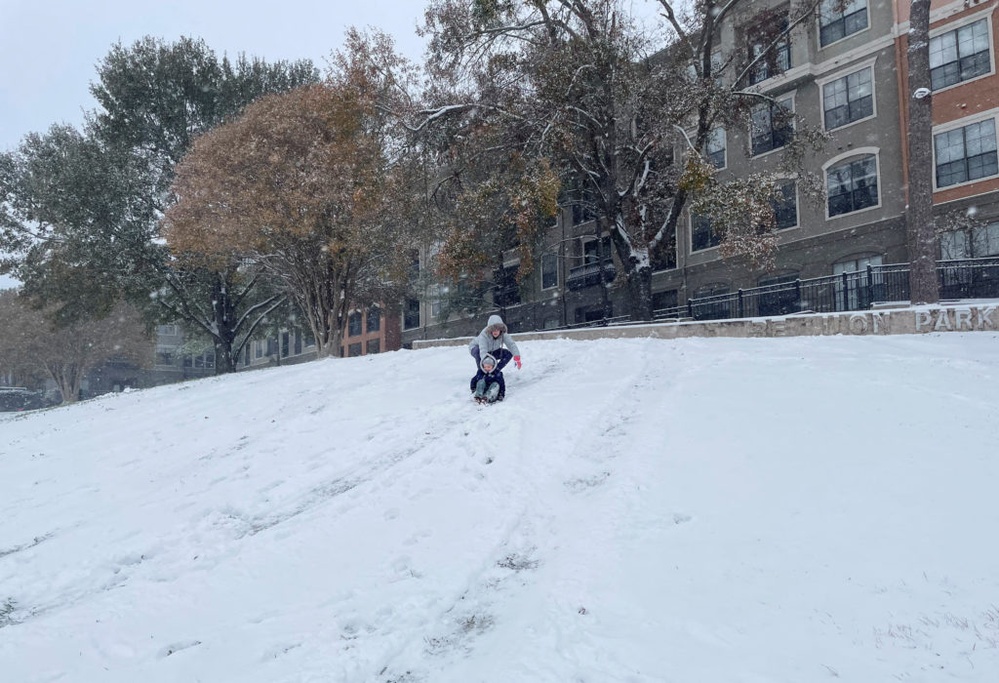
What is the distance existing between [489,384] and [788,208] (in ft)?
64.8

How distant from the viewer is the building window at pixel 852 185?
76.5ft

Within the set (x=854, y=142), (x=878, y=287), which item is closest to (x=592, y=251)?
(x=854, y=142)

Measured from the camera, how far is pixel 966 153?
2136 centimetres

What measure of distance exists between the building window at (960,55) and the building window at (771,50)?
4.97 m

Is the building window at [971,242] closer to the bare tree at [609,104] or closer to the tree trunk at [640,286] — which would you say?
the bare tree at [609,104]

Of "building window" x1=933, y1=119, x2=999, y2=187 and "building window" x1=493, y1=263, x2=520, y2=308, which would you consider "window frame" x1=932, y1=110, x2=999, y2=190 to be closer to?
"building window" x1=933, y1=119, x2=999, y2=187

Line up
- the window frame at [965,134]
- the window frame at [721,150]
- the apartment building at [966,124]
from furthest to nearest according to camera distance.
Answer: the window frame at [721,150], the window frame at [965,134], the apartment building at [966,124]

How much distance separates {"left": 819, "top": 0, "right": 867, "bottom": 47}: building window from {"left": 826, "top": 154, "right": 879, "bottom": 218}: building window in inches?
202

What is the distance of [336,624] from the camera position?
455 centimetres

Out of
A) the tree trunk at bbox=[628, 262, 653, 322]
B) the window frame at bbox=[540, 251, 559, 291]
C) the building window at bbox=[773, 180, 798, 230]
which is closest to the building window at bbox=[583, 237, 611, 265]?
the window frame at bbox=[540, 251, 559, 291]

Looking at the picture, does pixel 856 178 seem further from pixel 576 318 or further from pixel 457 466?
pixel 457 466

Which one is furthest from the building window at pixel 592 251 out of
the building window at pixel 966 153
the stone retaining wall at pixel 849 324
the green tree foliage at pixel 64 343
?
the green tree foliage at pixel 64 343

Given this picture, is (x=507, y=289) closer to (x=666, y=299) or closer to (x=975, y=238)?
(x=666, y=299)

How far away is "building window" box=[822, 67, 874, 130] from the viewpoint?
77.9 ft
